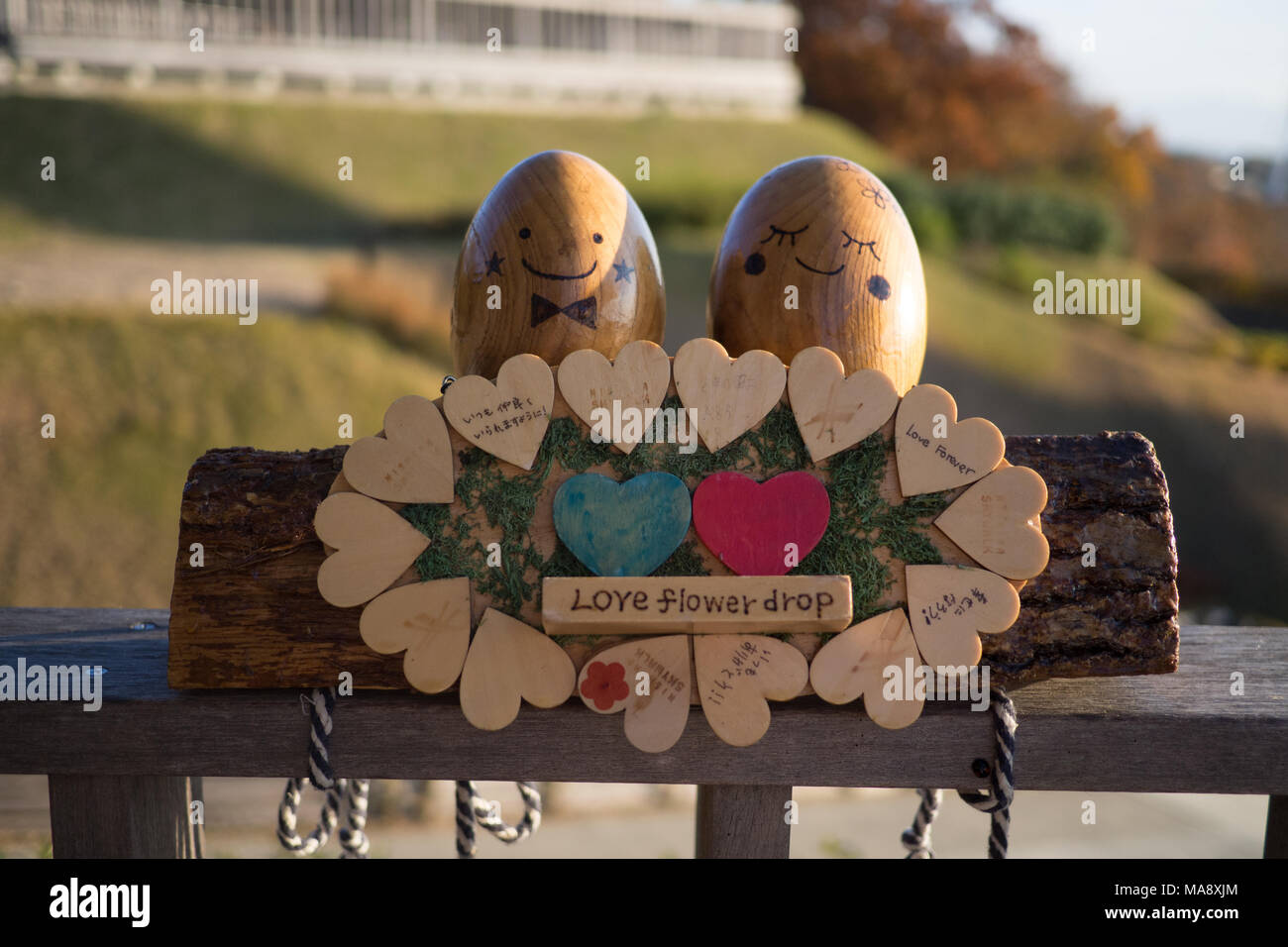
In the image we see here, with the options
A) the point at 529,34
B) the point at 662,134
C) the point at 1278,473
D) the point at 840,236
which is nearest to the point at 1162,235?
the point at 1278,473

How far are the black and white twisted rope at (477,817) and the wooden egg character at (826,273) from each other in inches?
22.6

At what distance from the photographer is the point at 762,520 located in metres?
0.93

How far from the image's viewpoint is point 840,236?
1036mm

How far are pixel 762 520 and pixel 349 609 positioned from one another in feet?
1.31

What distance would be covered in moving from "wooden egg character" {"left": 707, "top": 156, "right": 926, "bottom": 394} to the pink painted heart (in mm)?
172

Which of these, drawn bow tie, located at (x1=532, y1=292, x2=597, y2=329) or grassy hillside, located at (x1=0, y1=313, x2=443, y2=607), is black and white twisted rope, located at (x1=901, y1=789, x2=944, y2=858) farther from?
grassy hillside, located at (x1=0, y1=313, x2=443, y2=607)

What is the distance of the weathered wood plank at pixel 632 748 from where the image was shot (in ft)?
3.09

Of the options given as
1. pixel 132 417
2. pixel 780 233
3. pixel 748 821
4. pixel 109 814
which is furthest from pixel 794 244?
pixel 132 417

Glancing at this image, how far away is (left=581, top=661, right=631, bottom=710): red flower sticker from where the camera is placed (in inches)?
36.2

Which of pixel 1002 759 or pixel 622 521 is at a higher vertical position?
pixel 622 521

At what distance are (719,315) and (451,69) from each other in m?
8.21

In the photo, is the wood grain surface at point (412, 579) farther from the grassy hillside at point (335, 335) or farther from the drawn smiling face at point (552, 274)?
the grassy hillside at point (335, 335)

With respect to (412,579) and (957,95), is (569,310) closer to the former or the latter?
(412,579)
